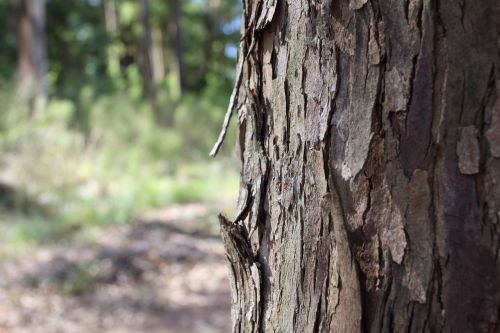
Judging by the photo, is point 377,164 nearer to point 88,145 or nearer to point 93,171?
point 93,171

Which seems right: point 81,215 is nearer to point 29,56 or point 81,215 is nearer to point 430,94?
point 29,56

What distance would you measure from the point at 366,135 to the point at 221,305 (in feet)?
16.7

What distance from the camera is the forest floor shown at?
17.9 feet

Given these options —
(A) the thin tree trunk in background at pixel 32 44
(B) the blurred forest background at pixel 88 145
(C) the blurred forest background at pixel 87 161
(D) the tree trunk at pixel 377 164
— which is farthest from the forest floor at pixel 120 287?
(A) the thin tree trunk in background at pixel 32 44

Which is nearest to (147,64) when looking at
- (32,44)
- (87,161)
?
(32,44)

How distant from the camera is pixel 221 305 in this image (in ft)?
19.5

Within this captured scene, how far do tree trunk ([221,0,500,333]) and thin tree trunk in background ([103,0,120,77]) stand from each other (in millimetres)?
24299

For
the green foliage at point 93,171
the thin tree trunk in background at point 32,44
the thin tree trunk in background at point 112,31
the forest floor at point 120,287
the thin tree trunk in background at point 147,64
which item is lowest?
the forest floor at point 120,287

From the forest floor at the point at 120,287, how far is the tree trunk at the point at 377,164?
14.4 ft

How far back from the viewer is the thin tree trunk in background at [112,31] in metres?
25.3

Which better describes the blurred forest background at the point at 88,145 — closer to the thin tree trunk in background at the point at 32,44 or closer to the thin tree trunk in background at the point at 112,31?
the thin tree trunk in background at the point at 32,44

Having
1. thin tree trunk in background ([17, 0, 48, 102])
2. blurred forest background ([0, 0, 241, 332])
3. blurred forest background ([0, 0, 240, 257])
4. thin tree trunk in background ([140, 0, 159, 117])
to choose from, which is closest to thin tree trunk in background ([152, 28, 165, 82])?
blurred forest background ([0, 0, 240, 257])

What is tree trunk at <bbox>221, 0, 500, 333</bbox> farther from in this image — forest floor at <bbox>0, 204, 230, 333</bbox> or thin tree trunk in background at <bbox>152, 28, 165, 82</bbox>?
thin tree trunk in background at <bbox>152, 28, 165, 82</bbox>

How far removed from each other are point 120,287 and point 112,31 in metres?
21.4
